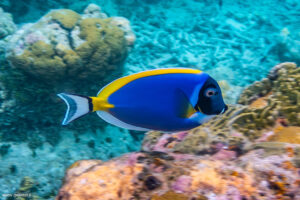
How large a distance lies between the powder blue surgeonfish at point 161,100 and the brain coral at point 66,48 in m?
4.02

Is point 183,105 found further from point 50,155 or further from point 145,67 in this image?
point 145,67

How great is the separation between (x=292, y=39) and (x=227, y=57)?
361cm

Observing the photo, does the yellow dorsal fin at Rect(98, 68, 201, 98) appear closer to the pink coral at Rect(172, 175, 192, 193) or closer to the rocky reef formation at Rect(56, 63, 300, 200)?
the rocky reef formation at Rect(56, 63, 300, 200)

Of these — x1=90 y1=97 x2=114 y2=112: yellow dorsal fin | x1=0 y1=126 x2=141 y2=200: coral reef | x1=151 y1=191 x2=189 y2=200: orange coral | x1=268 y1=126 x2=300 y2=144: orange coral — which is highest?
x1=90 y1=97 x2=114 y2=112: yellow dorsal fin

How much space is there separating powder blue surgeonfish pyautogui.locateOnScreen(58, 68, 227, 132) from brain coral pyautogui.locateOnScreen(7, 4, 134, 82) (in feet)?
13.2

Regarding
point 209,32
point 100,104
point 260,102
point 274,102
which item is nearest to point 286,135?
point 274,102

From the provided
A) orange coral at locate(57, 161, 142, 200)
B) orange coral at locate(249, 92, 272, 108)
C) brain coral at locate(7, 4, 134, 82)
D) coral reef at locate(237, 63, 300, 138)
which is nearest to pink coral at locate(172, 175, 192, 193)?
orange coral at locate(57, 161, 142, 200)

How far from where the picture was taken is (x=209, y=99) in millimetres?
1437

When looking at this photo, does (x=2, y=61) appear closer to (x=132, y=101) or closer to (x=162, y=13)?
(x=132, y=101)

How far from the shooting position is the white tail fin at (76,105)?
1.38m

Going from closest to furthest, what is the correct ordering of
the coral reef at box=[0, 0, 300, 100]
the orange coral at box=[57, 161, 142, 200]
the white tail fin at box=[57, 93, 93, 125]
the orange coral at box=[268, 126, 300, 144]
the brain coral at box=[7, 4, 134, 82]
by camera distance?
the white tail fin at box=[57, 93, 93, 125] → the orange coral at box=[57, 161, 142, 200] → the orange coral at box=[268, 126, 300, 144] → the brain coral at box=[7, 4, 134, 82] → the coral reef at box=[0, 0, 300, 100]

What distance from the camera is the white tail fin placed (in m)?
1.38

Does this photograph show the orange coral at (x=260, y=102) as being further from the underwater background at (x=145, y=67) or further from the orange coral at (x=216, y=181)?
the orange coral at (x=216, y=181)

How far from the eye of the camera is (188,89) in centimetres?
144
